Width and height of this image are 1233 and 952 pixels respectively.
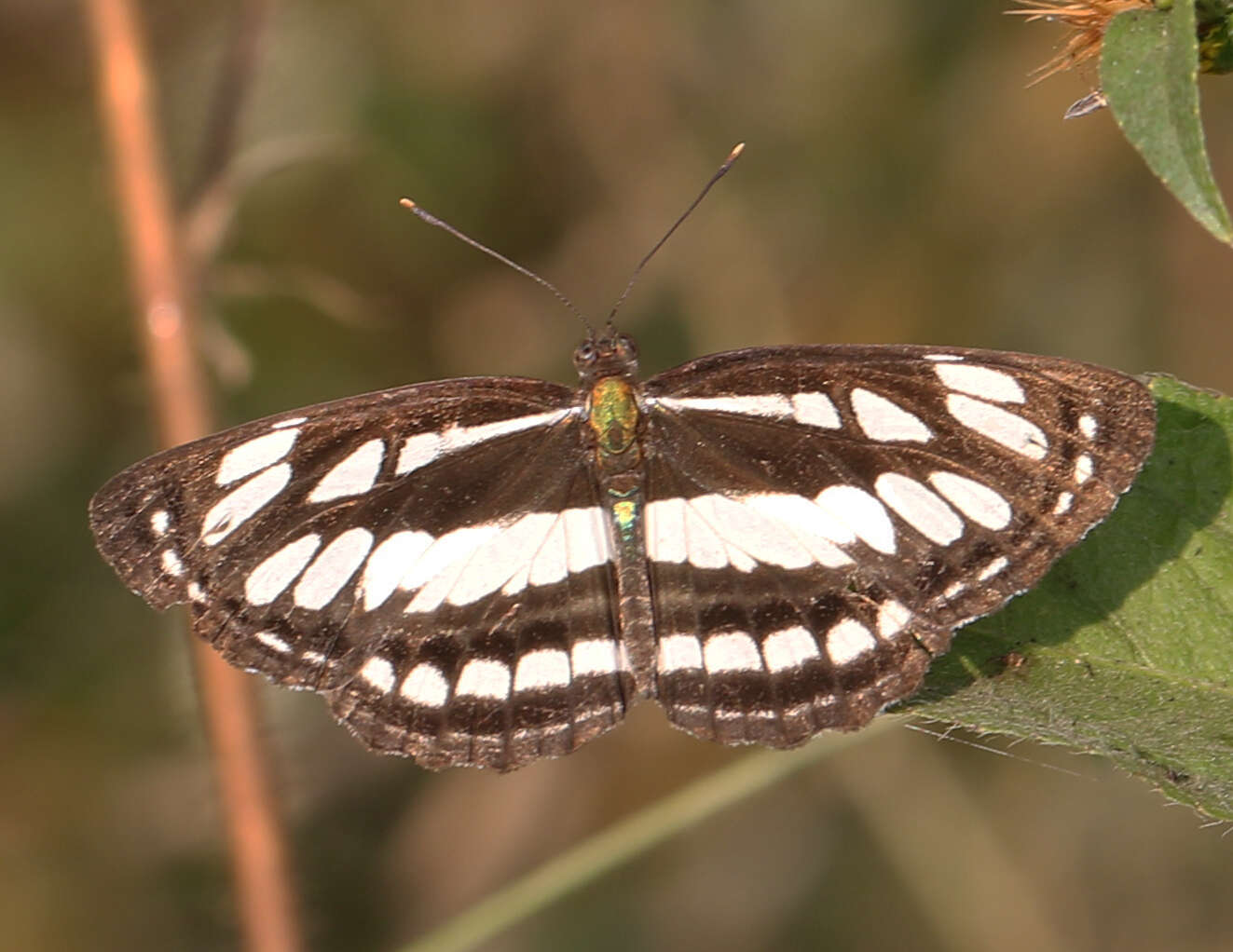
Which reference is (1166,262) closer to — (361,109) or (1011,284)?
(1011,284)

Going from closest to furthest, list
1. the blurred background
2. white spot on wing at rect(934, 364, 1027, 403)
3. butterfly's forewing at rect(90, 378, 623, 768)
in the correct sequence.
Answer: white spot on wing at rect(934, 364, 1027, 403), butterfly's forewing at rect(90, 378, 623, 768), the blurred background

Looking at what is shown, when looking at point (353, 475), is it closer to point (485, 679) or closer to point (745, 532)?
point (485, 679)

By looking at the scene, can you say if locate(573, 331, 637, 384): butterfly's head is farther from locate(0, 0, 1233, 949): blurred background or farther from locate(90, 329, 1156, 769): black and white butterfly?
locate(0, 0, 1233, 949): blurred background

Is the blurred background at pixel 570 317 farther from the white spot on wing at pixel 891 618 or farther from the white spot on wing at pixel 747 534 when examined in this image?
the white spot on wing at pixel 891 618

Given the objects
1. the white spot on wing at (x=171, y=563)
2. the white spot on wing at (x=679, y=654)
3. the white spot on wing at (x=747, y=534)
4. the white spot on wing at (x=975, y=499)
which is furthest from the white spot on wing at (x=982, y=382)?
the white spot on wing at (x=171, y=563)

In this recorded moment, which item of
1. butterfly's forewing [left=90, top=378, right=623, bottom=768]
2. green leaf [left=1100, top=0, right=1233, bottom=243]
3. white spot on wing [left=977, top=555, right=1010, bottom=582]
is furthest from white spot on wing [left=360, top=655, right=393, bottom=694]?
green leaf [left=1100, top=0, right=1233, bottom=243]

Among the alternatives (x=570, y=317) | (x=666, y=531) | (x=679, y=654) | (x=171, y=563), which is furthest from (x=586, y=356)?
(x=570, y=317)

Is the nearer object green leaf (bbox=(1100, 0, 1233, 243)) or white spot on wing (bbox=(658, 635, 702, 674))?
green leaf (bbox=(1100, 0, 1233, 243))
